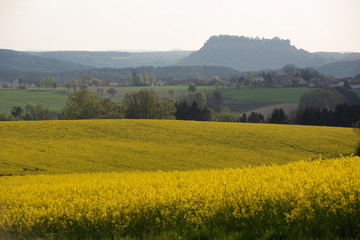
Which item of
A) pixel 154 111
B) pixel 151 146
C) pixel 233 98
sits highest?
pixel 151 146

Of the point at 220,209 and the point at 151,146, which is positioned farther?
the point at 151,146

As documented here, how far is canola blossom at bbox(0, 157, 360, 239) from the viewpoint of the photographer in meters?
8.71

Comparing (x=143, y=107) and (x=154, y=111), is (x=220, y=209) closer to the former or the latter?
(x=143, y=107)

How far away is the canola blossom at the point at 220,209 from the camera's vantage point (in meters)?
8.71

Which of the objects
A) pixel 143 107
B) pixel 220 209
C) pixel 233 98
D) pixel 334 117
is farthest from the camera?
pixel 233 98

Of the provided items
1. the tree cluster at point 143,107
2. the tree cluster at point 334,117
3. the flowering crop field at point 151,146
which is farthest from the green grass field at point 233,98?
the flowering crop field at point 151,146

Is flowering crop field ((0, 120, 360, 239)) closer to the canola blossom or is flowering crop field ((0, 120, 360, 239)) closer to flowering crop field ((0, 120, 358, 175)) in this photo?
the canola blossom

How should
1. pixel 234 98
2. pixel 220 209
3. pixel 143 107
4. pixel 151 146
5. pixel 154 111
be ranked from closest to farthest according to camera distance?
pixel 220 209 < pixel 151 146 < pixel 143 107 < pixel 154 111 < pixel 234 98

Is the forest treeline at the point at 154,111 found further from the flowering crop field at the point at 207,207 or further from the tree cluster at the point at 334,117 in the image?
the flowering crop field at the point at 207,207

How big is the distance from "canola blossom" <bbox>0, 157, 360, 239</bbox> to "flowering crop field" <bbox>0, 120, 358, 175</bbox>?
49.4 feet

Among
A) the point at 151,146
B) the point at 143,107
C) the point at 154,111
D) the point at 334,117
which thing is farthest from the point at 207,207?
the point at 334,117

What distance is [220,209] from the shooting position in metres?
9.94

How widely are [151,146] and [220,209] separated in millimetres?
25374

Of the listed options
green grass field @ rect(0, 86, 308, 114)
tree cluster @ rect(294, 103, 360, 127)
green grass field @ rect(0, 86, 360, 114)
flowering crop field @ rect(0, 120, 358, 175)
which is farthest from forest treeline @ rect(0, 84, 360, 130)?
green grass field @ rect(0, 86, 308, 114)
